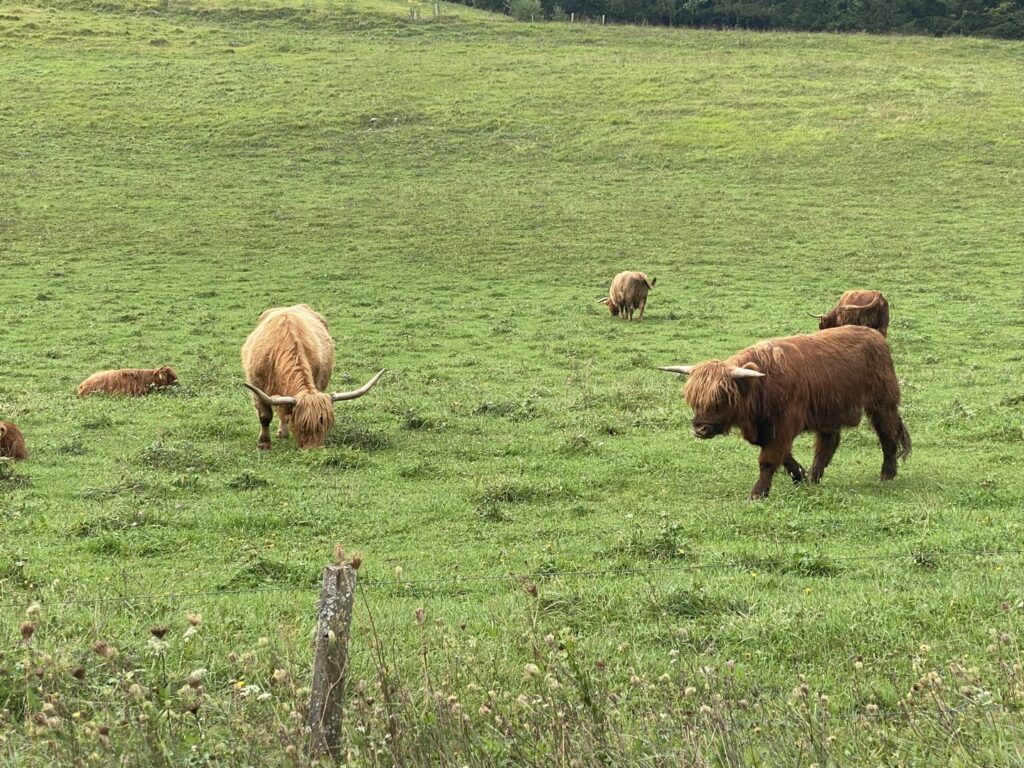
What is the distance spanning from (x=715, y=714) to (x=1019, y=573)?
14.3 ft

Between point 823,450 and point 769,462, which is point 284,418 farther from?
point 823,450

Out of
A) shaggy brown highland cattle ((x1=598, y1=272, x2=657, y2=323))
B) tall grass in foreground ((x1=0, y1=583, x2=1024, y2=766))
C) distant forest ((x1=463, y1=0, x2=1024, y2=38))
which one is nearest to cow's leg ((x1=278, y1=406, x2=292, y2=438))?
tall grass in foreground ((x1=0, y1=583, x2=1024, y2=766))

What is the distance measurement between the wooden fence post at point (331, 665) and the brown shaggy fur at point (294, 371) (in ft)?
30.7

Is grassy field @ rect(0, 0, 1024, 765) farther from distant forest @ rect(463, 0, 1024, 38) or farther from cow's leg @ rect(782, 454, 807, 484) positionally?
distant forest @ rect(463, 0, 1024, 38)

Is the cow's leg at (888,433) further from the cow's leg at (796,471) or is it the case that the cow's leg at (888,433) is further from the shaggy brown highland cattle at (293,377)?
the shaggy brown highland cattle at (293,377)

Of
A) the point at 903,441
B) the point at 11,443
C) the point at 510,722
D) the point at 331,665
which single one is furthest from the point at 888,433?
the point at 11,443

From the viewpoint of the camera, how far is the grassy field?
14.4 ft

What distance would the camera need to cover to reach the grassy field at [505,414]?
14.4 feet

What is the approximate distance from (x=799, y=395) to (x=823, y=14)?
274 feet

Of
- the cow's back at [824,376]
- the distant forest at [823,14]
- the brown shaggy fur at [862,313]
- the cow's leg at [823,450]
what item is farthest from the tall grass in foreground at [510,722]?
the distant forest at [823,14]

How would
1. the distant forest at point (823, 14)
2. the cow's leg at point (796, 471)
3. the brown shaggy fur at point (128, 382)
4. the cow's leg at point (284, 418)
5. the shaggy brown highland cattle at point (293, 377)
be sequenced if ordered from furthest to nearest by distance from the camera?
the distant forest at point (823, 14) < the brown shaggy fur at point (128, 382) < the cow's leg at point (284, 418) < the shaggy brown highland cattle at point (293, 377) < the cow's leg at point (796, 471)

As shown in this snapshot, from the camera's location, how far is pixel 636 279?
1022 inches

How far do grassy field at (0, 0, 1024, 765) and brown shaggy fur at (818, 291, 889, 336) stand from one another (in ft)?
3.92

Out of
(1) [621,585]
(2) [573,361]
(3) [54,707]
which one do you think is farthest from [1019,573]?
(2) [573,361]
